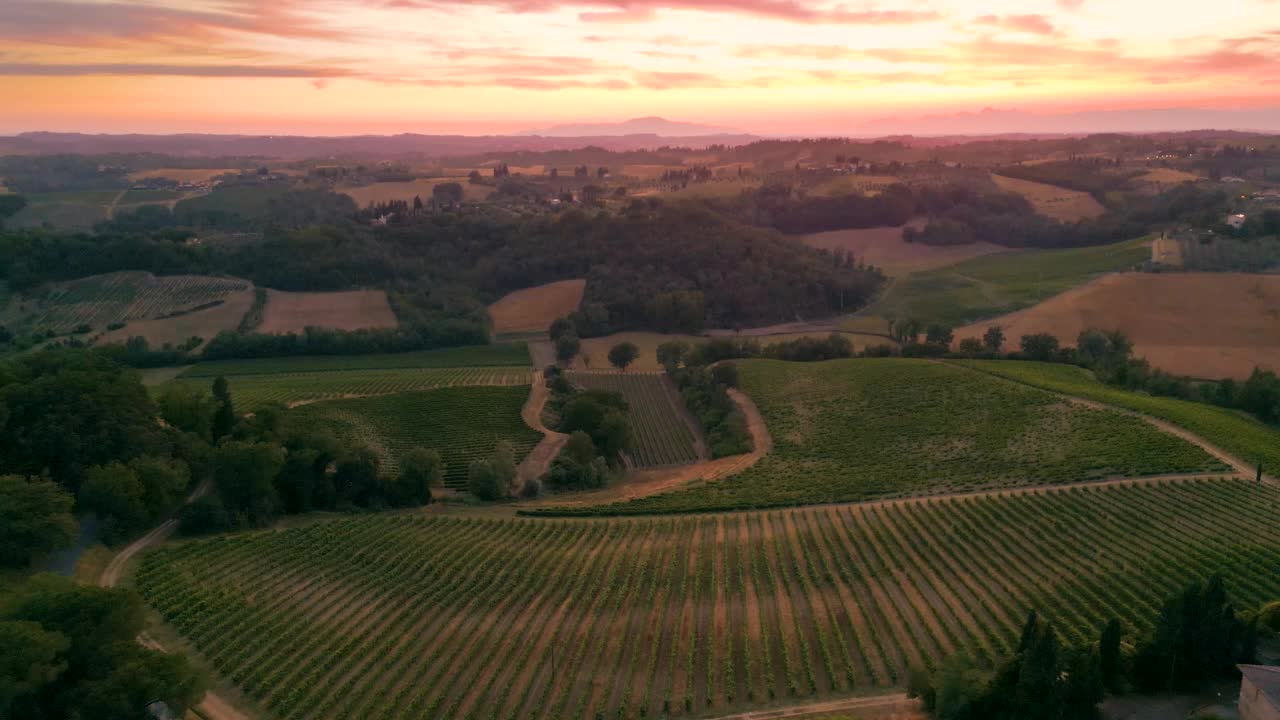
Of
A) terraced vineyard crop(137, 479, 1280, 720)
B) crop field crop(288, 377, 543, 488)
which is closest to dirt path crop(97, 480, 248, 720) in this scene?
terraced vineyard crop(137, 479, 1280, 720)

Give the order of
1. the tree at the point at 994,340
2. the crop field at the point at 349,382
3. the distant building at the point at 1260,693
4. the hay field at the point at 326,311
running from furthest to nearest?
the hay field at the point at 326,311, the tree at the point at 994,340, the crop field at the point at 349,382, the distant building at the point at 1260,693

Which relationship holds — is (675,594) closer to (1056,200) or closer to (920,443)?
(920,443)

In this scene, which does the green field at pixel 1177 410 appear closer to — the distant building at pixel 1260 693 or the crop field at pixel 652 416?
the crop field at pixel 652 416

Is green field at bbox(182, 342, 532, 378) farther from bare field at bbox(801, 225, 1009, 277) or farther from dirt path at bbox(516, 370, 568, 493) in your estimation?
bare field at bbox(801, 225, 1009, 277)

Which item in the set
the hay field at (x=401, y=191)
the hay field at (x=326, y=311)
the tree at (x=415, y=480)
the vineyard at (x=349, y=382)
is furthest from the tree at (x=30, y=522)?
the hay field at (x=401, y=191)

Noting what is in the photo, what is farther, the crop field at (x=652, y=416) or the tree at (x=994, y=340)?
the tree at (x=994, y=340)

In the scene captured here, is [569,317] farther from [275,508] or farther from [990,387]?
[275,508]
